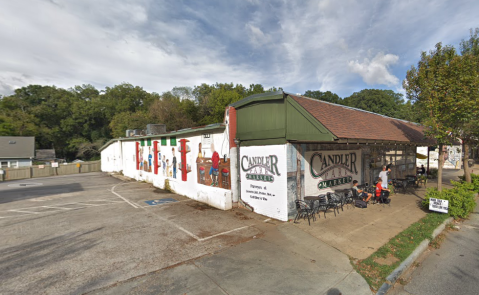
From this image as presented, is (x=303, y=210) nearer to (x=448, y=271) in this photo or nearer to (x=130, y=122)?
(x=448, y=271)

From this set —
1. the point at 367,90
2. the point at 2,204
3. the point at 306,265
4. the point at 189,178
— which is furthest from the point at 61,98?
the point at 367,90

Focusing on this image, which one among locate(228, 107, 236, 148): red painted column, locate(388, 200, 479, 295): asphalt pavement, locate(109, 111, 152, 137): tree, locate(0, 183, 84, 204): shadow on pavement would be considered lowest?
locate(0, 183, 84, 204): shadow on pavement

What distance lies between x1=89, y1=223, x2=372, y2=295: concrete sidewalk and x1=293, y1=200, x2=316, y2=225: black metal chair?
1825 mm

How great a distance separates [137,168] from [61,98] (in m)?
51.8

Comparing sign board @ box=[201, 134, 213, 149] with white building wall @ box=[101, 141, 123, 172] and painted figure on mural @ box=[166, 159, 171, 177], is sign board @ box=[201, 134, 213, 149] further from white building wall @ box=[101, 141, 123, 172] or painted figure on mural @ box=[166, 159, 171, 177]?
white building wall @ box=[101, 141, 123, 172]

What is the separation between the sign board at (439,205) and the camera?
8.38 m

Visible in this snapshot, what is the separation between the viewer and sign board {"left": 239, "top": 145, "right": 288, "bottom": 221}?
8289mm

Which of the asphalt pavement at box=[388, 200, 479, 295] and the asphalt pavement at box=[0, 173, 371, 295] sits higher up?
the asphalt pavement at box=[0, 173, 371, 295]

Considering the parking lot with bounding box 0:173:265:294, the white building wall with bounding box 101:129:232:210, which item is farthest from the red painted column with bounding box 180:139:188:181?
the parking lot with bounding box 0:173:265:294

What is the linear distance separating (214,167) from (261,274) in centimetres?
637

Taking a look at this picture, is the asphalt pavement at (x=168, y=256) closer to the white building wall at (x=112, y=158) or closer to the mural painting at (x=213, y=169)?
the mural painting at (x=213, y=169)

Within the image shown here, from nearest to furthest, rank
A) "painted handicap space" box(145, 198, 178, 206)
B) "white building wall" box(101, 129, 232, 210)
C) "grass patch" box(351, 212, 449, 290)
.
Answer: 1. "grass patch" box(351, 212, 449, 290)
2. "white building wall" box(101, 129, 232, 210)
3. "painted handicap space" box(145, 198, 178, 206)

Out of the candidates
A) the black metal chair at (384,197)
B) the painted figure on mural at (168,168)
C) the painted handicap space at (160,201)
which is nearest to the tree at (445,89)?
the black metal chair at (384,197)

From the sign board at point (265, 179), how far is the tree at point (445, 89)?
6626 millimetres
